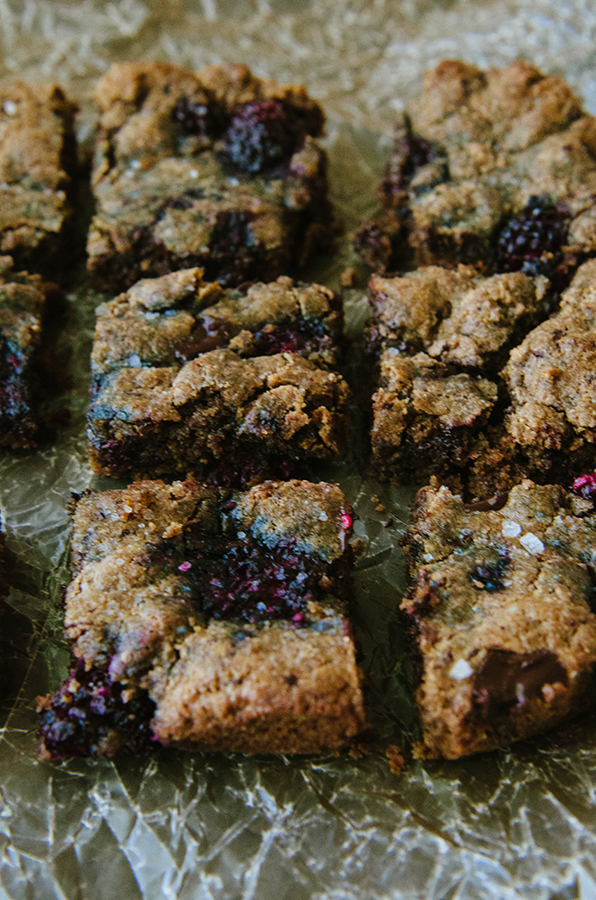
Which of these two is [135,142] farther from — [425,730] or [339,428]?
[425,730]

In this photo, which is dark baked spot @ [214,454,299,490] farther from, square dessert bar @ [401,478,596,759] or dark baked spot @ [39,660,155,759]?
dark baked spot @ [39,660,155,759]

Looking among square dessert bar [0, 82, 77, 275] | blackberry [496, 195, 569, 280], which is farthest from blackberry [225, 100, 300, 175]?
blackberry [496, 195, 569, 280]

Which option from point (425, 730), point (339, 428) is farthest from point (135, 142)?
point (425, 730)

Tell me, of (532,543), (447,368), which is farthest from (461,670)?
(447,368)

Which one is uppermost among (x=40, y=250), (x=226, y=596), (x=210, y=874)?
(x=40, y=250)

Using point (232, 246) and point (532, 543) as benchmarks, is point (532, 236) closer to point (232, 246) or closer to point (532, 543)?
point (232, 246)

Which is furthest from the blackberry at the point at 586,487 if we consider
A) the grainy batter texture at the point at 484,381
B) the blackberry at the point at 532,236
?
the blackberry at the point at 532,236

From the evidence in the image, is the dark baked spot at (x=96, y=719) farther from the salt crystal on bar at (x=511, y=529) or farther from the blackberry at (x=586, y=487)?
the blackberry at (x=586, y=487)

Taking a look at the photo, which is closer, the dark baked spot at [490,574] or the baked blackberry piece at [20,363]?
the dark baked spot at [490,574]
